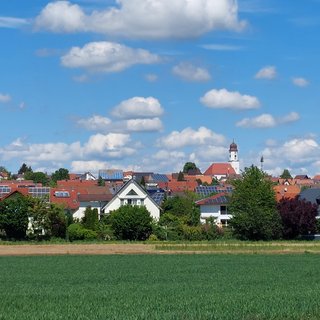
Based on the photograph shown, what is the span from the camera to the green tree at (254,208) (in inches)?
3332

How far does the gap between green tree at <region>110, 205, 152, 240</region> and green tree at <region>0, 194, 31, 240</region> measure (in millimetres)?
9582

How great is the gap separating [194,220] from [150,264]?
48.9 metres

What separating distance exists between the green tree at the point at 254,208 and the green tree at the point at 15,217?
74.1 ft

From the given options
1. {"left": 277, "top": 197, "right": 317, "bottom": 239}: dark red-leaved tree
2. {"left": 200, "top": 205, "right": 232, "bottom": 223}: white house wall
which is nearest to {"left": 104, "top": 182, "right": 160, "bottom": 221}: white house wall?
{"left": 200, "top": 205, "right": 232, "bottom": 223}: white house wall

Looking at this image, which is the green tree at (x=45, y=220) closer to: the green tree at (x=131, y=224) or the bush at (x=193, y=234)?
the green tree at (x=131, y=224)

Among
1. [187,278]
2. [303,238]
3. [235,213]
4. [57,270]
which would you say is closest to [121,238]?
[235,213]

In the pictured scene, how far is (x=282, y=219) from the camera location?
3420 inches

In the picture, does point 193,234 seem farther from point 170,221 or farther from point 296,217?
point 296,217

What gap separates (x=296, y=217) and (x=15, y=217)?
30667 millimetres

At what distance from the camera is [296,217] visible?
86.9 m

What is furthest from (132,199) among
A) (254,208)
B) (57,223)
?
(254,208)

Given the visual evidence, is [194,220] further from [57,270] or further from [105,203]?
[57,270]

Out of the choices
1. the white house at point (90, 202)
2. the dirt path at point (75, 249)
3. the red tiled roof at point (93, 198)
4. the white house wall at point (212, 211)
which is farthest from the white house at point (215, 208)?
the dirt path at point (75, 249)

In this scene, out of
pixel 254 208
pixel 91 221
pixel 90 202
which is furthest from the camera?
pixel 90 202
